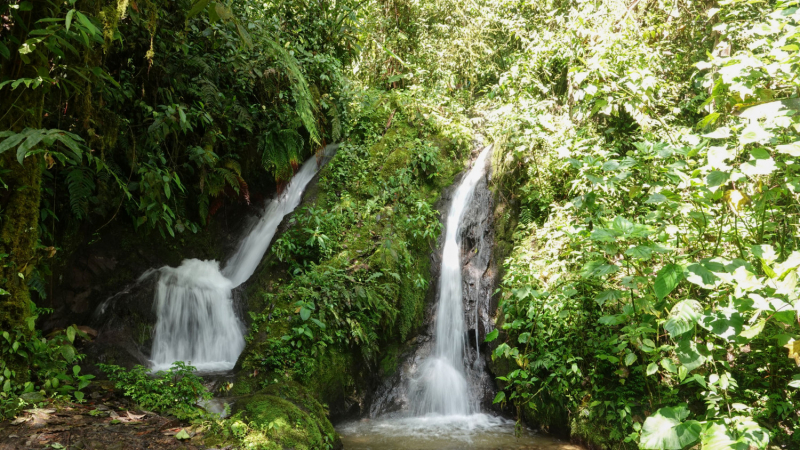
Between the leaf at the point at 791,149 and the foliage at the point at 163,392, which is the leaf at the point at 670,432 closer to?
the leaf at the point at 791,149

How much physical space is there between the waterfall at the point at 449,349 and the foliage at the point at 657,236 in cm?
62

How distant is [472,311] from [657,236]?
2942 mm

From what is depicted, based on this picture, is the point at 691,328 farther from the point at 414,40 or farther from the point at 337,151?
the point at 414,40

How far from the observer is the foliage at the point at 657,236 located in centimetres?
274

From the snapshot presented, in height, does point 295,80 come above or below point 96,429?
above

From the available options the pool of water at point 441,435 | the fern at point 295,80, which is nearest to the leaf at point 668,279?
the pool of water at point 441,435

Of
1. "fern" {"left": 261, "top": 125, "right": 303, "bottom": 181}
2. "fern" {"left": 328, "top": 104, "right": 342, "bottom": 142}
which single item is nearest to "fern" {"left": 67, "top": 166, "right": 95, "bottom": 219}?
"fern" {"left": 261, "top": 125, "right": 303, "bottom": 181}

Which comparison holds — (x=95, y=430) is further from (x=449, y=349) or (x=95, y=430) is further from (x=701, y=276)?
(x=449, y=349)

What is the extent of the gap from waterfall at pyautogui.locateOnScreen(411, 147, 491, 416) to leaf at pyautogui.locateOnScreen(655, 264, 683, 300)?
11.4 ft

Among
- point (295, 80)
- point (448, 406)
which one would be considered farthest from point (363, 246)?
point (295, 80)

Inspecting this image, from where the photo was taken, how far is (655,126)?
6562 mm

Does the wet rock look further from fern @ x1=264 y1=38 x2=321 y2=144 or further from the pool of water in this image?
fern @ x1=264 y1=38 x2=321 y2=144

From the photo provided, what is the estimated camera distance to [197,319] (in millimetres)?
5992

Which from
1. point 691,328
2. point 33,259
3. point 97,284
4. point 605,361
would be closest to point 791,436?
point 605,361
